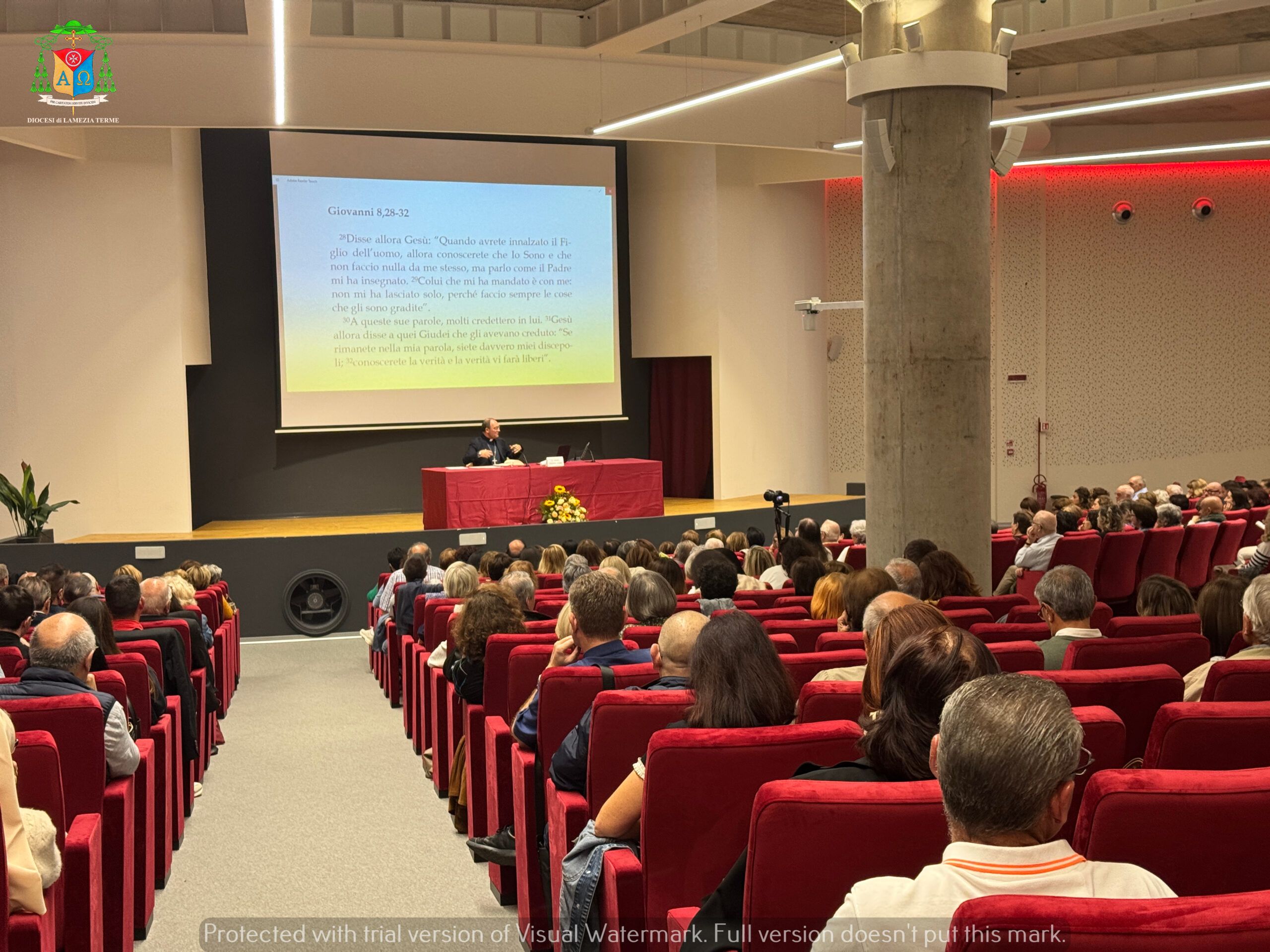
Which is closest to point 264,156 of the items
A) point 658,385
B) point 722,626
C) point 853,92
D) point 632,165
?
point 632,165

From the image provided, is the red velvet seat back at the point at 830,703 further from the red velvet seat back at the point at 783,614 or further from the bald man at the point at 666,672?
the red velvet seat back at the point at 783,614

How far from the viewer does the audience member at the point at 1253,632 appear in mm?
3271

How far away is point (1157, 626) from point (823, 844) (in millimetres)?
2643

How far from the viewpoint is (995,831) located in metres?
1.53

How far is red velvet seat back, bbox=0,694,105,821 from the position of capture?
118 inches

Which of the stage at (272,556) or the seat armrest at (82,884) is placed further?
the stage at (272,556)

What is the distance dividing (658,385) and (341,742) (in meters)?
10.5

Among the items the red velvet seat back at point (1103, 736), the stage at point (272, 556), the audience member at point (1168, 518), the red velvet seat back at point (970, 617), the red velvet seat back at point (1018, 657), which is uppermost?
the red velvet seat back at point (1103, 736)

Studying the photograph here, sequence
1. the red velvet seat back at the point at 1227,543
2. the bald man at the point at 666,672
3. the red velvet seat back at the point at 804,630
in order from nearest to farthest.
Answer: the bald man at the point at 666,672, the red velvet seat back at the point at 804,630, the red velvet seat back at the point at 1227,543

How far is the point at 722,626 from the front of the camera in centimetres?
257

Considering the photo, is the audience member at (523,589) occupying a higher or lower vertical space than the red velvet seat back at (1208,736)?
lower

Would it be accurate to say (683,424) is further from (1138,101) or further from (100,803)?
(100,803)

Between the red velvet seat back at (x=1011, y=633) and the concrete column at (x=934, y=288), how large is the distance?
2.69 meters

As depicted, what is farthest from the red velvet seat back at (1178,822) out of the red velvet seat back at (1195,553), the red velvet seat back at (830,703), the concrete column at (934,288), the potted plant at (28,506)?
the potted plant at (28,506)
